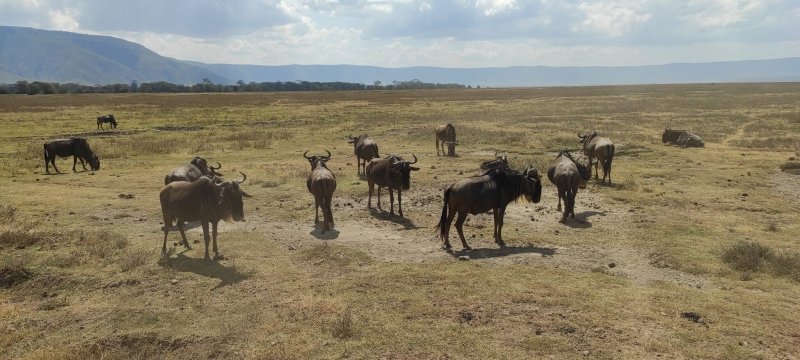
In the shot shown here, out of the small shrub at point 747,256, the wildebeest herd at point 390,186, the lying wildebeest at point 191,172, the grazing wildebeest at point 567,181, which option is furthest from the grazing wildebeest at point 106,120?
the small shrub at point 747,256

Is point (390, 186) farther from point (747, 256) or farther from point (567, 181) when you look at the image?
point (747, 256)

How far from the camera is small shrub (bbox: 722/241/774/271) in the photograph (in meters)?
9.98

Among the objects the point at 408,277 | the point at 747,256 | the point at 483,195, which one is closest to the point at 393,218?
the point at 483,195

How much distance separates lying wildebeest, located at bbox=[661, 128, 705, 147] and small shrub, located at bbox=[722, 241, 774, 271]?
70.9 feet

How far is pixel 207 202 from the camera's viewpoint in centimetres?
1083

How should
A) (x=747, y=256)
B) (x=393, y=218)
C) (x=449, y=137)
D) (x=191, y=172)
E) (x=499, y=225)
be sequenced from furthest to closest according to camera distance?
(x=449, y=137) < (x=393, y=218) < (x=191, y=172) < (x=499, y=225) < (x=747, y=256)

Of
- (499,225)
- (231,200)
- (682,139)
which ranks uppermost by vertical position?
(231,200)

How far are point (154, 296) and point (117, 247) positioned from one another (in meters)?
3.35

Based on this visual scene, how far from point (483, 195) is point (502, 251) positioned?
4.65ft

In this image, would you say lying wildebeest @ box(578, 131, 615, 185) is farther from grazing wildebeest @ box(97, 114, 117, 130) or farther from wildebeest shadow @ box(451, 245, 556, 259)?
grazing wildebeest @ box(97, 114, 117, 130)

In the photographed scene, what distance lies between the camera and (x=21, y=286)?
9680 mm

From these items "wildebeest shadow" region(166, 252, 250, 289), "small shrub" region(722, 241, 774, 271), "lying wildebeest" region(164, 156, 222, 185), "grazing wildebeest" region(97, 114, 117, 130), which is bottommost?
"wildebeest shadow" region(166, 252, 250, 289)

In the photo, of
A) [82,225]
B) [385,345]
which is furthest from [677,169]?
[82,225]

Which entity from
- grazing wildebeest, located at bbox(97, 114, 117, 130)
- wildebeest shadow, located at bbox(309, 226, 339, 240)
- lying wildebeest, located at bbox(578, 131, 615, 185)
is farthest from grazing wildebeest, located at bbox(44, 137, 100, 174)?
lying wildebeest, located at bbox(578, 131, 615, 185)
